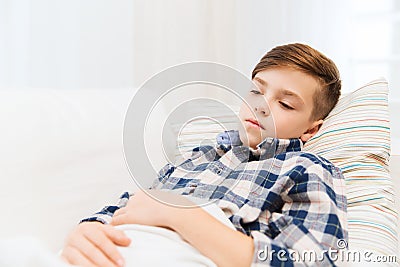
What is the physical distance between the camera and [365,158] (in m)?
1.21

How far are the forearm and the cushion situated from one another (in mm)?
284

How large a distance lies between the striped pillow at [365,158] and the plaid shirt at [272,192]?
11cm

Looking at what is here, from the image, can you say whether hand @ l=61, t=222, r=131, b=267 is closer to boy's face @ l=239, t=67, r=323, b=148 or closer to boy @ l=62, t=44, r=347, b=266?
boy @ l=62, t=44, r=347, b=266

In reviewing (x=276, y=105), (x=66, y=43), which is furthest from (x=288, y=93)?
(x=66, y=43)

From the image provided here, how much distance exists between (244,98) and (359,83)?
1182mm

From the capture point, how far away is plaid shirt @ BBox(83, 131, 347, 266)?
2.82 feet

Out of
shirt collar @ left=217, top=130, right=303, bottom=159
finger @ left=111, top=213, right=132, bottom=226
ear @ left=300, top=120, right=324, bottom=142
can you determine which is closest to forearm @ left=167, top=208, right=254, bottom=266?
finger @ left=111, top=213, right=132, bottom=226

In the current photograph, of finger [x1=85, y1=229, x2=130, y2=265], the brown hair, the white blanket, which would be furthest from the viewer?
the brown hair

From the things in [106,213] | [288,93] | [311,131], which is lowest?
[106,213]

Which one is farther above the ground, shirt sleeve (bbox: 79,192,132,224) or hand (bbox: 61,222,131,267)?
hand (bbox: 61,222,131,267)

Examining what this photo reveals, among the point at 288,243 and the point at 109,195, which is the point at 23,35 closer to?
the point at 109,195

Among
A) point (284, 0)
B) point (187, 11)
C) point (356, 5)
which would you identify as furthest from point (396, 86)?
point (187, 11)

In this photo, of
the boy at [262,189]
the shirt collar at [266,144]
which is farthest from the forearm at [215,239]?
the shirt collar at [266,144]

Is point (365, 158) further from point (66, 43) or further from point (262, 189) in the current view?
point (66, 43)
